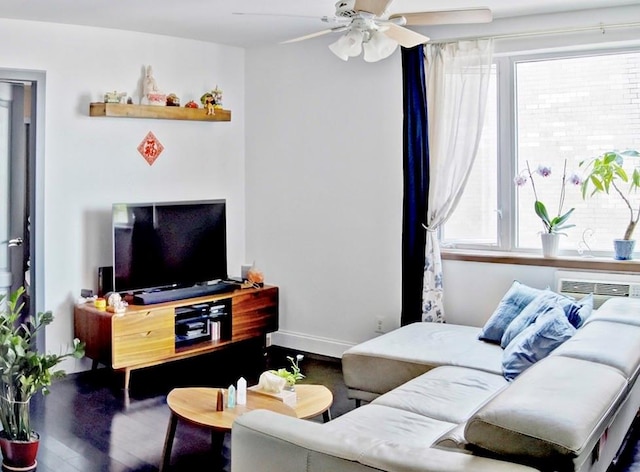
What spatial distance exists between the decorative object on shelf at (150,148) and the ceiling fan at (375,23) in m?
2.33

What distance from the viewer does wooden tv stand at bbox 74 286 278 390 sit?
4523 mm

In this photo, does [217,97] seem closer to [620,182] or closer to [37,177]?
[37,177]

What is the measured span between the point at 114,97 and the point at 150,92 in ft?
1.00

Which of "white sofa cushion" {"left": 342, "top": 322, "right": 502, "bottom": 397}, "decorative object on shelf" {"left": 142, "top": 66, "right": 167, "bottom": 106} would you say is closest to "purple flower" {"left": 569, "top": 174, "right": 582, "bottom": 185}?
"white sofa cushion" {"left": 342, "top": 322, "right": 502, "bottom": 397}

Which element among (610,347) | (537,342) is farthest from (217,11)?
(610,347)

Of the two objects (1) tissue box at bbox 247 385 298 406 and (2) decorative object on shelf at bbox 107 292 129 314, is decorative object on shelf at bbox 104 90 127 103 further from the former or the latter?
(1) tissue box at bbox 247 385 298 406

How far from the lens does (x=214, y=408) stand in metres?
3.20

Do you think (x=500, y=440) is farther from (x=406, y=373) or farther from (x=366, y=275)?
(x=366, y=275)

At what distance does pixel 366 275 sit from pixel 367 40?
2.29 metres

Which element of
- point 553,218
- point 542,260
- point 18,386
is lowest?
point 18,386

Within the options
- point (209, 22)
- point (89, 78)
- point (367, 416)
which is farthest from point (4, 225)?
point (367, 416)

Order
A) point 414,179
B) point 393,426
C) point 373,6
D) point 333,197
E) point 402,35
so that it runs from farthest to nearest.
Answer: point 333,197
point 414,179
point 402,35
point 373,6
point 393,426

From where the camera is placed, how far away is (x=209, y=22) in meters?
4.79

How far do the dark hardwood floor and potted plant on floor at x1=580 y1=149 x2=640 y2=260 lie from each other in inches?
49.1
